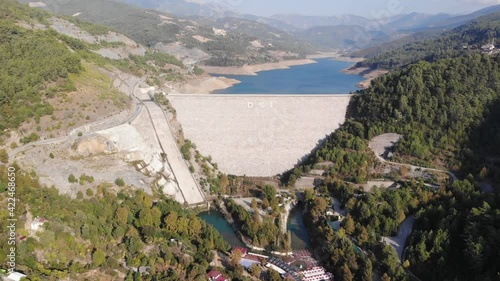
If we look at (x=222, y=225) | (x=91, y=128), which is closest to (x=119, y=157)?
(x=91, y=128)

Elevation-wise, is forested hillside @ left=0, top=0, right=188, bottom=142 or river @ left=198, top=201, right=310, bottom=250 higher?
forested hillside @ left=0, top=0, right=188, bottom=142

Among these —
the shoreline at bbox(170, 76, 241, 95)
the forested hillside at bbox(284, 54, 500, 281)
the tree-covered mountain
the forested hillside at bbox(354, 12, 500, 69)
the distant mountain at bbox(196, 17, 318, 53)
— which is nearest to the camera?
the forested hillside at bbox(284, 54, 500, 281)

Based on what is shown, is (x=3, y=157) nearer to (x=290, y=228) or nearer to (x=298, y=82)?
(x=290, y=228)

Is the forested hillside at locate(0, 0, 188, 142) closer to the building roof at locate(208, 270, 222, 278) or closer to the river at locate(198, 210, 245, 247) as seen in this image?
the river at locate(198, 210, 245, 247)

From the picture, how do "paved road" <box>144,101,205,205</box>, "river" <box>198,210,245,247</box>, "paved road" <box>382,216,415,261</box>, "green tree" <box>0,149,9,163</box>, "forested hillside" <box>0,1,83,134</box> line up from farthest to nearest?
1. "paved road" <box>144,101,205,205</box>
2. "forested hillside" <box>0,1,83,134</box>
3. "river" <box>198,210,245,247</box>
4. "green tree" <box>0,149,9,163</box>
5. "paved road" <box>382,216,415,261</box>

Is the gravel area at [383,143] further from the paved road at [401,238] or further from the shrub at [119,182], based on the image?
the shrub at [119,182]

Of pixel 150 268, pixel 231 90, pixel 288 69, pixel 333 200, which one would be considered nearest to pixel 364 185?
pixel 333 200

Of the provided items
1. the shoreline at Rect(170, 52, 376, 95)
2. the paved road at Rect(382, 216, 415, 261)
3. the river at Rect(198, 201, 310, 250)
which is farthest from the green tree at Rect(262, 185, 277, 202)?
the shoreline at Rect(170, 52, 376, 95)
